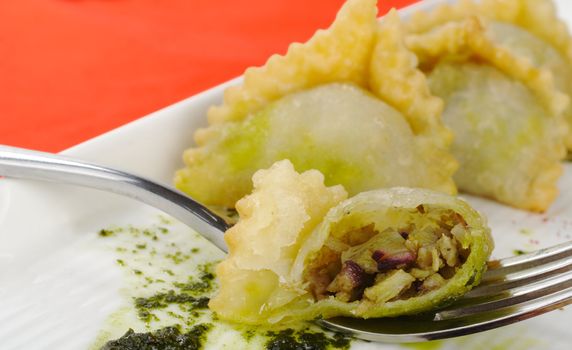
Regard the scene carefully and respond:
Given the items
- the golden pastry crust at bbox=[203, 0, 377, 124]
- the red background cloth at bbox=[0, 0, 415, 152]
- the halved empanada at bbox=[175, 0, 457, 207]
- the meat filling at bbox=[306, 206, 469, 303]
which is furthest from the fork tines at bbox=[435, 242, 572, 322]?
the red background cloth at bbox=[0, 0, 415, 152]

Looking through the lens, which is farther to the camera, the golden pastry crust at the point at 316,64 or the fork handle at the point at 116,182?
the golden pastry crust at the point at 316,64

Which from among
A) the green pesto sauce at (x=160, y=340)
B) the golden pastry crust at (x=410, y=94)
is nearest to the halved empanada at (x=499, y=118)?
the golden pastry crust at (x=410, y=94)

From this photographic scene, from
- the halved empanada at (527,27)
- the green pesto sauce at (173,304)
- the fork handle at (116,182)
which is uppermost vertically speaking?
the halved empanada at (527,27)

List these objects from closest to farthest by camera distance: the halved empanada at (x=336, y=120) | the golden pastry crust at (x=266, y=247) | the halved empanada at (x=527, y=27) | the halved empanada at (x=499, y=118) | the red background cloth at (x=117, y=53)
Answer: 1. the golden pastry crust at (x=266, y=247)
2. the halved empanada at (x=336, y=120)
3. the halved empanada at (x=499, y=118)
4. the halved empanada at (x=527, y=27)
5. the red background cloth at (x=117, y=53)

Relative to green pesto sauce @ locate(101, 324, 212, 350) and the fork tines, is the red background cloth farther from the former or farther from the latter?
the fork tines

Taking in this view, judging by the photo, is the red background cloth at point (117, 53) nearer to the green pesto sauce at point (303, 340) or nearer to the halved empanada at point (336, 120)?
the halved empanada at point (336, 120)

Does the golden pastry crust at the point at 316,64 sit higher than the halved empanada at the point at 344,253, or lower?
higher
